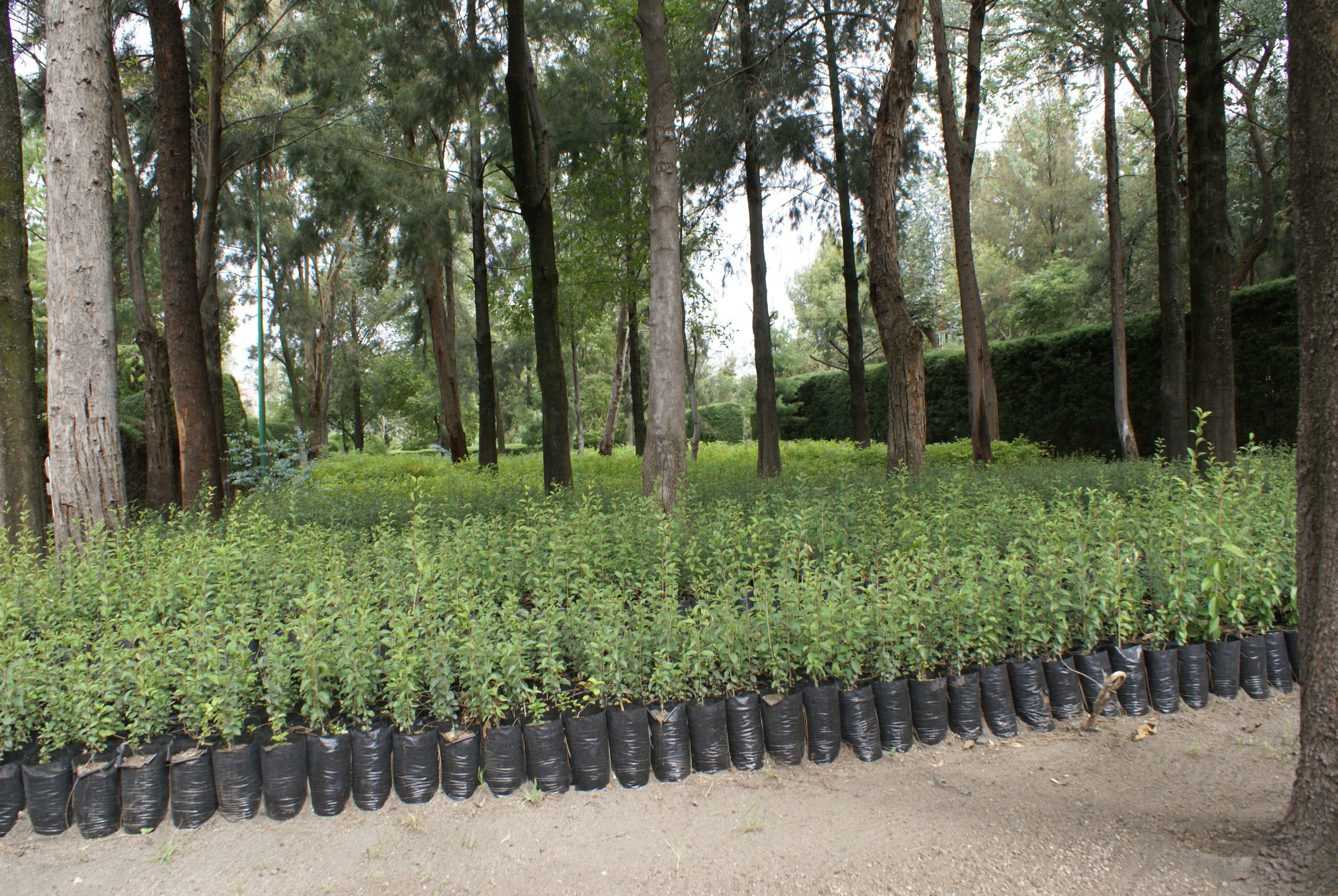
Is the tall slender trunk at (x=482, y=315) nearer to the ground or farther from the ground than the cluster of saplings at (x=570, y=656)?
farther from the ground

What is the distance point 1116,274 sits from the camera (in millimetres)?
11398

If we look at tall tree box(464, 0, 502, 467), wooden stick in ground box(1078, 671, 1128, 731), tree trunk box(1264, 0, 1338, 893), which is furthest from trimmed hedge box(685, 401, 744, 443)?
tree trunk box(1264, 0, 1338, 893)

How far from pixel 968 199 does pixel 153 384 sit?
37.6 ft

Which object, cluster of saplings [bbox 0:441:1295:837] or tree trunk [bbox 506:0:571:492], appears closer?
cluster of saplings [bbox 0:441:1295:837]

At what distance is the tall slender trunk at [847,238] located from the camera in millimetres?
12312

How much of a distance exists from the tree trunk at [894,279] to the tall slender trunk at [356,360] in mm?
29572

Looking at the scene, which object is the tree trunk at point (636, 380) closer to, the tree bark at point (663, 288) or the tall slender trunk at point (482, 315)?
the tall slender trunk at point (482, 315)

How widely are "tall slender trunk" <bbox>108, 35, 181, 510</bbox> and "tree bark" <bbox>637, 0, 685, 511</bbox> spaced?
5.89 meters

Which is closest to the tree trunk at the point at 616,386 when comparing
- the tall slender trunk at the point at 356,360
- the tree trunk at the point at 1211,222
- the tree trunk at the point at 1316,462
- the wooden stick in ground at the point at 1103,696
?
the tree trunk at the point at 1211,222

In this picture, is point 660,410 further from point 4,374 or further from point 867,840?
point 4,374

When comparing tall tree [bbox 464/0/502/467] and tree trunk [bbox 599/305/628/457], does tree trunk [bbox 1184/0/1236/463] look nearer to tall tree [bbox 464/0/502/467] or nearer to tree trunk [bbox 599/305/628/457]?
tall tree [bbox 464/0/502/467]

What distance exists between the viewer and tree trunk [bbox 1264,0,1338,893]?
2.20m

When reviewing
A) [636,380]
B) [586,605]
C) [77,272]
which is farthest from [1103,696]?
[636,380]

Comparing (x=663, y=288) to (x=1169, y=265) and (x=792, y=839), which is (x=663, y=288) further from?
(x=1169, y=265)
